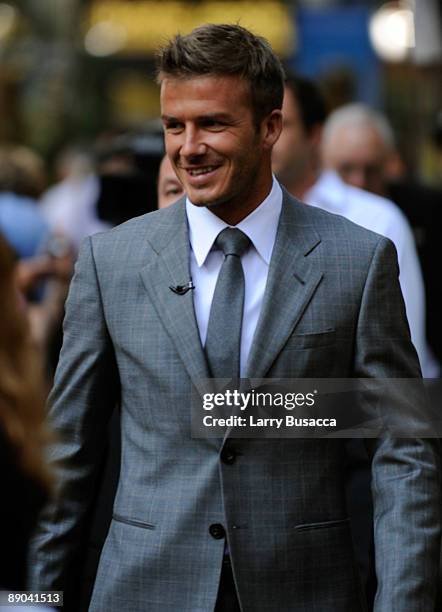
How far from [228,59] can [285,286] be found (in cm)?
59

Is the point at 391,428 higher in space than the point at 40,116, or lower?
lower

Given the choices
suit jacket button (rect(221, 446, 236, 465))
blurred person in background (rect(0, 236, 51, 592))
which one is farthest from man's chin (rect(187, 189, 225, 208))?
blurred person in background (rect(0, 236, 51, 592))

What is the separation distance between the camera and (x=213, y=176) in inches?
154

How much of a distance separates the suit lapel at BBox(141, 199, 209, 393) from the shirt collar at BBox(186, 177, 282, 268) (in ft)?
0.09

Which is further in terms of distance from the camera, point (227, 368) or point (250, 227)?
point (250, 227)

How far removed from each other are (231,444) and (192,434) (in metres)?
0.10

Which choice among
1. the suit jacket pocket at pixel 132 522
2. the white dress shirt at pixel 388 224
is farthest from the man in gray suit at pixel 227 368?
the white dress shirt at pixel 388 224

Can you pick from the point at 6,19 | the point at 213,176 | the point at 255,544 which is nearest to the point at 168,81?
the point at 213,176

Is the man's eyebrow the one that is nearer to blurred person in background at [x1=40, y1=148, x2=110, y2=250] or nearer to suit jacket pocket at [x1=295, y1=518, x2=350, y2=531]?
suit jacket pocket at [x1=295, y1=518, x2=350, y2=531]

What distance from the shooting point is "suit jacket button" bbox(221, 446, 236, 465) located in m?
3.80

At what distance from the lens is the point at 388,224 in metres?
5.66

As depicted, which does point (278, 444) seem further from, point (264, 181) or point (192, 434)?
point (264, 181)

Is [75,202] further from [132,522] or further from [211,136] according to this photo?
[132,522]

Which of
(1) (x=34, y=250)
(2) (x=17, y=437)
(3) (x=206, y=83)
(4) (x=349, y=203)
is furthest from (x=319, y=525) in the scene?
(1) (x=34, y=250)
